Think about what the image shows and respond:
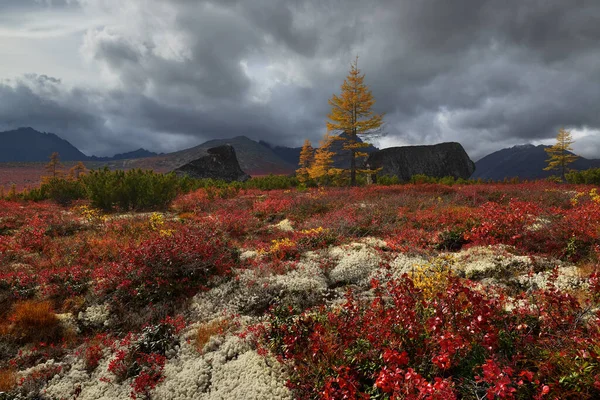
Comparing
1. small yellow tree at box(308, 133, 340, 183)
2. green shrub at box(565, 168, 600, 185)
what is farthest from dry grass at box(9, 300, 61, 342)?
green shrub at box(565, 168, 600, 185)

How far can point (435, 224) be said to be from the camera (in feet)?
37.5

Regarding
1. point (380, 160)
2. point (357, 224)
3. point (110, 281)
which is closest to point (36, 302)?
point (110, 281)

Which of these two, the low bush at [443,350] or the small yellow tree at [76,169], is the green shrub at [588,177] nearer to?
the low bush at [443,350]

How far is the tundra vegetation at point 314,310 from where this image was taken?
361cm

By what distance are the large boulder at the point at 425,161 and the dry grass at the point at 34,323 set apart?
48.5 m

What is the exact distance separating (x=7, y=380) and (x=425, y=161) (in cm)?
5775

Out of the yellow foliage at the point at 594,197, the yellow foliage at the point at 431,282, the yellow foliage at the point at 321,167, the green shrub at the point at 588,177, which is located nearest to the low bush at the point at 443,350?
the yellow foliage at the point at 431,282

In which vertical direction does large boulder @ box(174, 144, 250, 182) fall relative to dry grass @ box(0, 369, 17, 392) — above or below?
above

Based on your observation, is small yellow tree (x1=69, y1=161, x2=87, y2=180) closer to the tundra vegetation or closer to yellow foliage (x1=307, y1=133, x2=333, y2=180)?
yellow foliage (x1=307, y1=133, x2=333, y2=180)

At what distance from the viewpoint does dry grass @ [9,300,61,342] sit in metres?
6.07

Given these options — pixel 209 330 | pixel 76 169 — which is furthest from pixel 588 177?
pixel 76 169

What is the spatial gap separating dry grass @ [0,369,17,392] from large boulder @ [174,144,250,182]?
6832cm

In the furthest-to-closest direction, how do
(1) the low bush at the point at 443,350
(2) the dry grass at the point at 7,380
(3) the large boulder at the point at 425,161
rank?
(3) the large boulder at the point at 425,161 < (2) the dry grass at the point at 7,380 < (1) the low bush at the point at 443,350

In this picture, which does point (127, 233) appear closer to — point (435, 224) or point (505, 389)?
point (435, 224)
